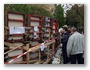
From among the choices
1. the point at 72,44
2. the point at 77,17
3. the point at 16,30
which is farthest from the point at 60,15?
the point at 16,30

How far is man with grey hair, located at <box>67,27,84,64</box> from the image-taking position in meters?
3.92

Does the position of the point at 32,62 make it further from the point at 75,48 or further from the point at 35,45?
the point at 75,48

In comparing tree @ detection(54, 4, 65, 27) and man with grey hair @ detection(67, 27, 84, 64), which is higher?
tree @ detection(54, 4, 65, 27)

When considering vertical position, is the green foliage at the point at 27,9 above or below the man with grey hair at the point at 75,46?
above

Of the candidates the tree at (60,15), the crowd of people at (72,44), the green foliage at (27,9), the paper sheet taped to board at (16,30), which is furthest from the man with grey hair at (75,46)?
the paper sheet taped to board at (16,30)

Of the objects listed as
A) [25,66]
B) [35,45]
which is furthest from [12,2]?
[25,66]

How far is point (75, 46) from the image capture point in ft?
12.9

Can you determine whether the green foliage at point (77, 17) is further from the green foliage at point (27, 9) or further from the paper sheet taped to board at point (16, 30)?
the paper sheet taped to board at point (16, 30)

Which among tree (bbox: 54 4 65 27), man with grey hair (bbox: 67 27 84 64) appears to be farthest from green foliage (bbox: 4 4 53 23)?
man with grey hair (bbox: 67 27 84 64)

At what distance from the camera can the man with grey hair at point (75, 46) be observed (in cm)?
392

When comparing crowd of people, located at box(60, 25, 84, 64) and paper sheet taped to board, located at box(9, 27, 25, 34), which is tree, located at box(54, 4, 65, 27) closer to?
crowd of people, located at box(60, 25, 84, 64)

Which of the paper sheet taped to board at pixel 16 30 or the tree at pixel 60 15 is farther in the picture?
the tree at pixel 60 15

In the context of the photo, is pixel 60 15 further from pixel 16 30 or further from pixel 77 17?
pixel 16 30

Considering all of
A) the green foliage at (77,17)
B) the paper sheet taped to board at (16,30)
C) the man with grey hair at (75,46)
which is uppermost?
the green foliage at (77,17)
